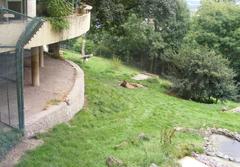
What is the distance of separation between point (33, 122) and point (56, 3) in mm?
5805

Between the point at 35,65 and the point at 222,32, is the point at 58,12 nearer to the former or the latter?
the point at 35,65

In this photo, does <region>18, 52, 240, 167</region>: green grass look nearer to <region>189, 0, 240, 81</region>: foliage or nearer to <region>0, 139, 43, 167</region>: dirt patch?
<region>0, 139, 43, 167</region>: dirt patch

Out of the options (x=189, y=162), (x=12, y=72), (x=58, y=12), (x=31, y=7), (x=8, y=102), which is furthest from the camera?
(x=58, y=12)

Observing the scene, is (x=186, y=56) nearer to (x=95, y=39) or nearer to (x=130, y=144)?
(x=130, y=144)

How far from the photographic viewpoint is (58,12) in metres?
16.5

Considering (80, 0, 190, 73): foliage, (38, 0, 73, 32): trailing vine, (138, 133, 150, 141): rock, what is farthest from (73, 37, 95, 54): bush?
(138, 133, 150, 141): rock

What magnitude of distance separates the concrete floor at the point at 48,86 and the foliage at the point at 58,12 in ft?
7.37

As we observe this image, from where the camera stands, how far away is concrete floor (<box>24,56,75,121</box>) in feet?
47.4

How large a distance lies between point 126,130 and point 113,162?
351cm

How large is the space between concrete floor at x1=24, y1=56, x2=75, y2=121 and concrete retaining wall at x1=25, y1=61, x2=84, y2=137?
0.79 ft

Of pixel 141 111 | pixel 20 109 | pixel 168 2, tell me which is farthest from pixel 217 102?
pixel 20 109

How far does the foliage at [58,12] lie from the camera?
15820 mm

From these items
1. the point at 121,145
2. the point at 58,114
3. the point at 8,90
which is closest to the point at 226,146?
the point at 121,145

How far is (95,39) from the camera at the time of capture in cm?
4331
